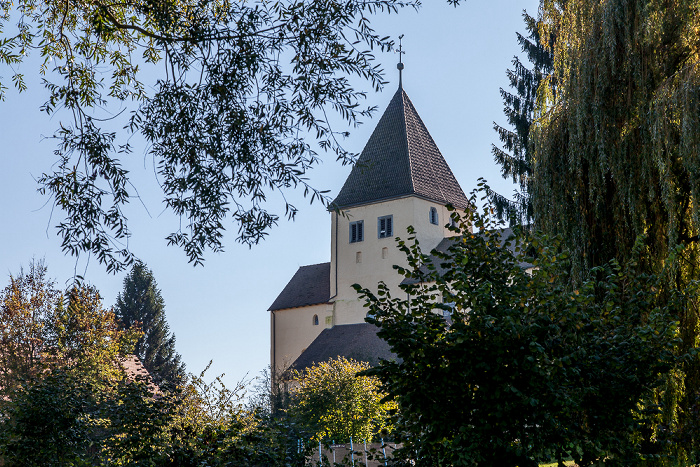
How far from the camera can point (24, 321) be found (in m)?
26.5

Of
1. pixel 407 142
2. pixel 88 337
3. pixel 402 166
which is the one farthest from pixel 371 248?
pixel 88 337

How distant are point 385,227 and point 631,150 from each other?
38639mm

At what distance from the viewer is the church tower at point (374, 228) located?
48125 mm

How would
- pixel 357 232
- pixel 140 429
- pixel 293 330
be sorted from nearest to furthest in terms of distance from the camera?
pixel 140 429 → pixel 357 232 → pixel 293 330

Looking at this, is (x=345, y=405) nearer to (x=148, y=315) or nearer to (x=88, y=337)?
(x=88, y=337)

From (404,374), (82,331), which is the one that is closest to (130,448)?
(404,374)

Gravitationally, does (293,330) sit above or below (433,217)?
below

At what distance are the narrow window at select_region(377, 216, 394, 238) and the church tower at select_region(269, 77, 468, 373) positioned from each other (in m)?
0.07

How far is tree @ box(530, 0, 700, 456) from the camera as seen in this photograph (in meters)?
9.84

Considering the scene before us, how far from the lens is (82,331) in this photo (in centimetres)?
2802

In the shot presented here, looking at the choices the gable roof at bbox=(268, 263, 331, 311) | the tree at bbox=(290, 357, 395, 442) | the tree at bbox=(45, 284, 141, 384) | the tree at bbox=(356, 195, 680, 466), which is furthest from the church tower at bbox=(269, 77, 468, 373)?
the tree at bbox=(356, 195, 680, 466)

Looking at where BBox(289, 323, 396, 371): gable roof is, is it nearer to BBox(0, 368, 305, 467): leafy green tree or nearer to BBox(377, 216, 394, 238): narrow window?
BBox(377, 216, 394, 238): narrow window

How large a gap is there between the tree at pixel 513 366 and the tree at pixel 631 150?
3.83 metres

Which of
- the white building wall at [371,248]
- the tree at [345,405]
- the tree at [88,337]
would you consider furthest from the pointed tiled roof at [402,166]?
the tree at [88,337]
